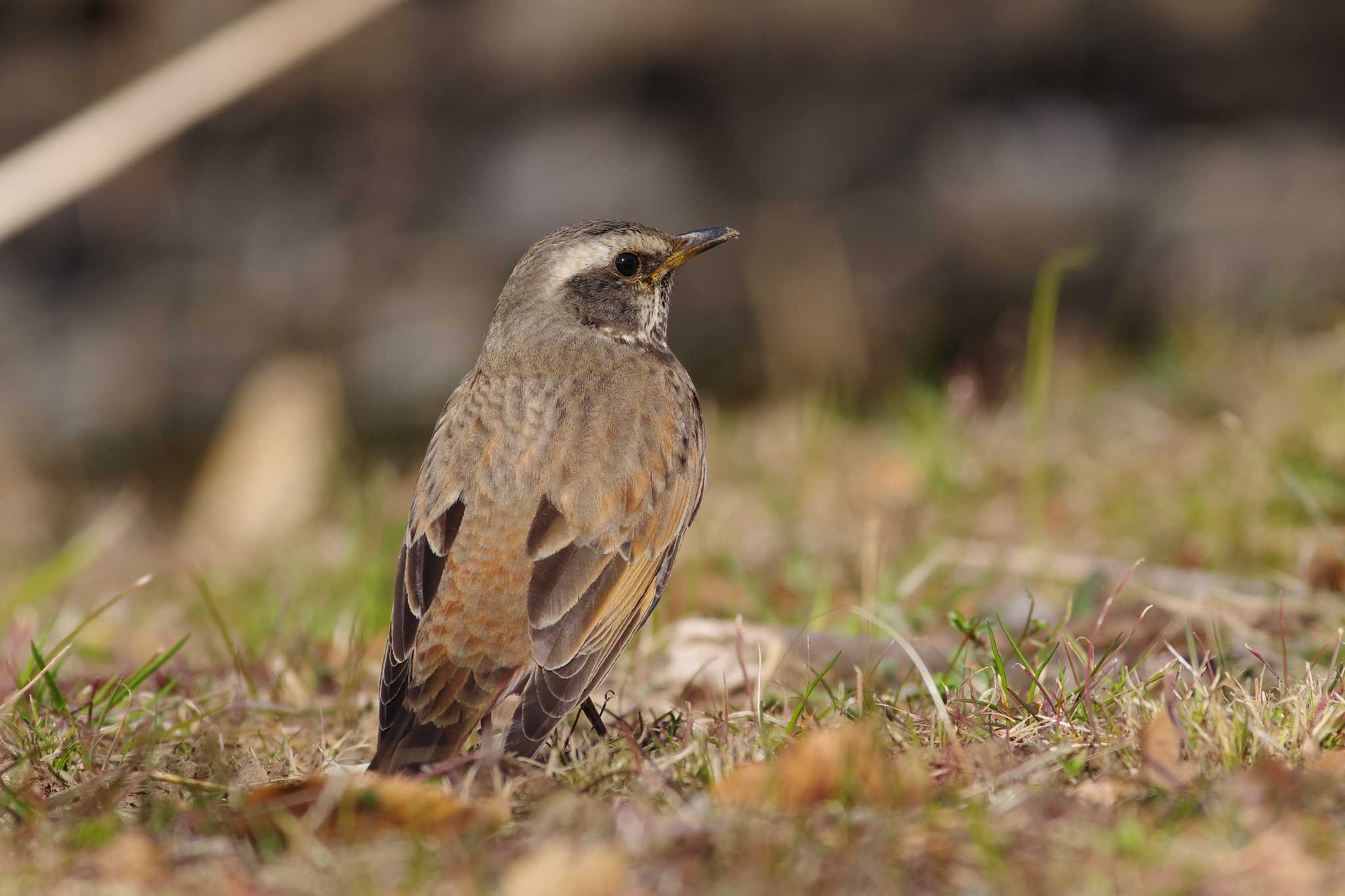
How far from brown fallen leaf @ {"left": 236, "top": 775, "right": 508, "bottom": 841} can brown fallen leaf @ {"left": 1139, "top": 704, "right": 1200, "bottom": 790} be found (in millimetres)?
1223

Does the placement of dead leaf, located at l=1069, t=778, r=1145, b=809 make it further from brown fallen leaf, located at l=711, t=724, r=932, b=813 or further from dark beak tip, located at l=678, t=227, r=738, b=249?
dark beak tip, located at l=678, t=227, r=738, b=249

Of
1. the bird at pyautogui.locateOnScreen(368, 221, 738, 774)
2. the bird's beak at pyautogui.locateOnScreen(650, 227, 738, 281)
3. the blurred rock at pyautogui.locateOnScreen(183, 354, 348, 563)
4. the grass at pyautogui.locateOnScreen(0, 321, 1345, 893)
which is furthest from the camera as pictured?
the blurred rock at pyautogui.locateOnScreen(183, 354, 348, 563)

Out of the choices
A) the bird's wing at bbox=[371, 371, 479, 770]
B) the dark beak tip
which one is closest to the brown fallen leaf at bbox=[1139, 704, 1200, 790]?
the bird's wing at bbox=[371, 371, 479, 770]

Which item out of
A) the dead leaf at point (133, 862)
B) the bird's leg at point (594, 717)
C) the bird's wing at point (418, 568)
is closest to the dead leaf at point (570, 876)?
the dead leaf at point (133, 862)

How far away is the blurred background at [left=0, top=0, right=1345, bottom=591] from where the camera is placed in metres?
10.7

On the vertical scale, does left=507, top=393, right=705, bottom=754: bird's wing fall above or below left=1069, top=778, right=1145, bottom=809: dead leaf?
above

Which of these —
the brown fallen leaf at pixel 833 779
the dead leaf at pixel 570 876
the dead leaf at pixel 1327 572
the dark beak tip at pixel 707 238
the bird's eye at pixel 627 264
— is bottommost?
the dead leaf at pixel 1327 572

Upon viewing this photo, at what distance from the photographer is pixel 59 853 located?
94.3 inches

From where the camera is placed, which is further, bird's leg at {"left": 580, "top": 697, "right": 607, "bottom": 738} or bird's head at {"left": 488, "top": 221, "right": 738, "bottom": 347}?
bird's head at {"left": 488, "top": 221, "right": 738, "bottom": 347}

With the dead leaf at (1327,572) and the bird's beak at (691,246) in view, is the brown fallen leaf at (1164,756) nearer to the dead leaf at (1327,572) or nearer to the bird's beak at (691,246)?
the dead leaf at (1327,572)

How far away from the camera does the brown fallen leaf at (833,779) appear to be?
96.7 inches

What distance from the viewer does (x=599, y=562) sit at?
355 centimetres

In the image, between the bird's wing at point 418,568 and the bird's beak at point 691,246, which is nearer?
the bird's wing at point 418,568

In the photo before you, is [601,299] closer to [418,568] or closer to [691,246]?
[691,246]
